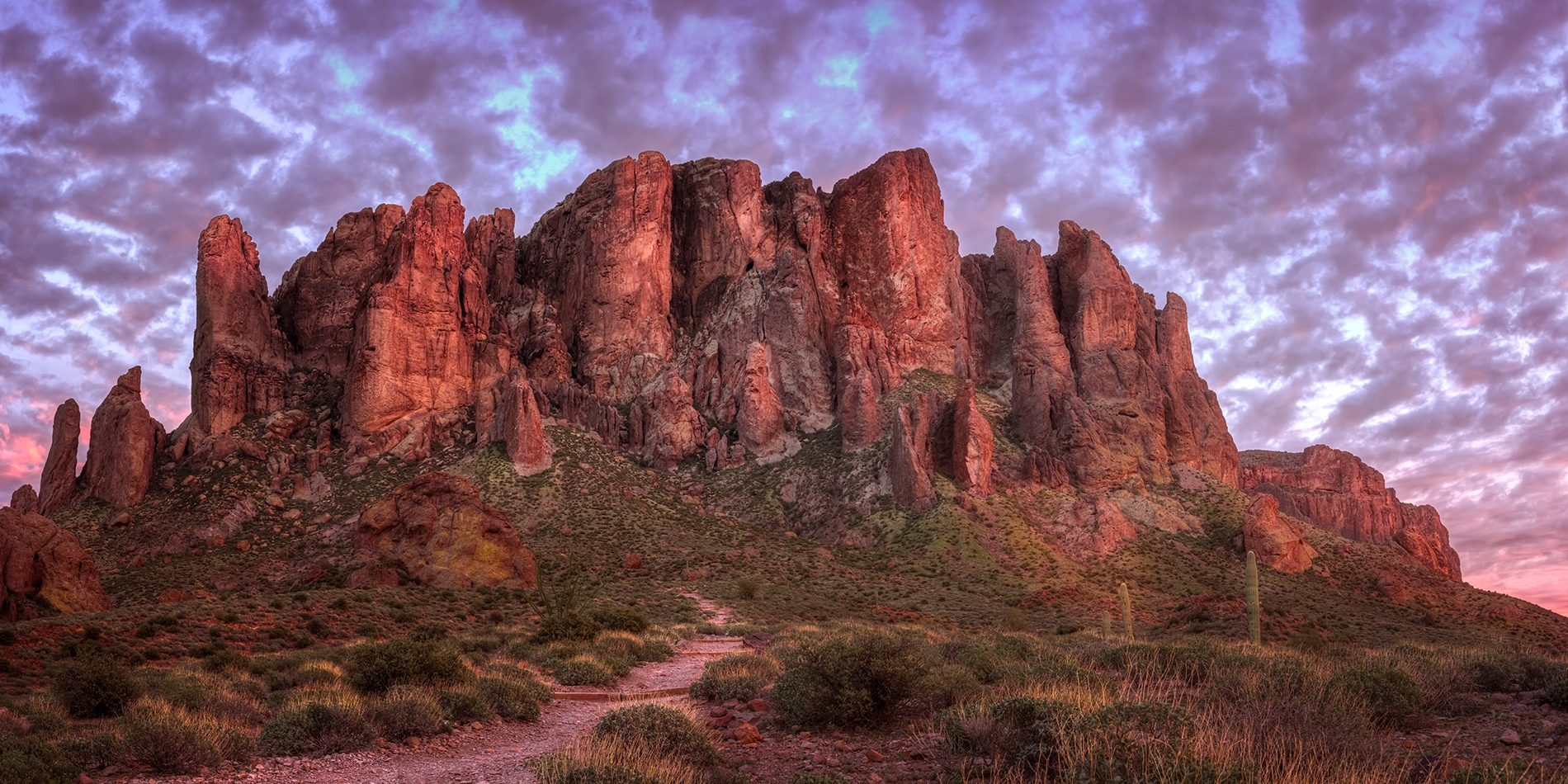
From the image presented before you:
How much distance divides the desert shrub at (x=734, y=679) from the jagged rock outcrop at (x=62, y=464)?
71.1 metres

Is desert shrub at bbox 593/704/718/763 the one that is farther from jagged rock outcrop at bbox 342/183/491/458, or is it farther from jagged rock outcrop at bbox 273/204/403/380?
jagged rock outcrop at bbox 273/204/403/380

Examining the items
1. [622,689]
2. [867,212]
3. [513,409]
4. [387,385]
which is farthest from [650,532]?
[867,212]

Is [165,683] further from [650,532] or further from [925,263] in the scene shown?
[925,263]

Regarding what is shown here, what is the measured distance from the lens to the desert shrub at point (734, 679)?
15930mm

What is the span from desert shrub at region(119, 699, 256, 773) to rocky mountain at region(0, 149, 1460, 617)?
5744 cm

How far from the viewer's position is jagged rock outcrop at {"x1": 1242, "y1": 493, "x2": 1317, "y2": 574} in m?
58.9

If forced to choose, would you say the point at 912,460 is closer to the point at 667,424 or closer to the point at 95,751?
the point at 667,424

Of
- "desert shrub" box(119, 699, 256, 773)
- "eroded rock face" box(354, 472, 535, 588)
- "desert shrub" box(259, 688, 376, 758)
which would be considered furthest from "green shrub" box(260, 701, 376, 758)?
"eroded rock face" box(354, 472, 535, 588)

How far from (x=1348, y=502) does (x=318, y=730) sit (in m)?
123

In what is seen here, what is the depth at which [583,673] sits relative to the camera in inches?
782

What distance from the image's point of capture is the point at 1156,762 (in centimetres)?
677

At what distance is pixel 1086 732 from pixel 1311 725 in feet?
10.5

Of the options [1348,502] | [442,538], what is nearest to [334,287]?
[442,538]

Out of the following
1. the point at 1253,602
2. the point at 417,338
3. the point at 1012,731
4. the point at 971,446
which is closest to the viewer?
the point at 1012,731
